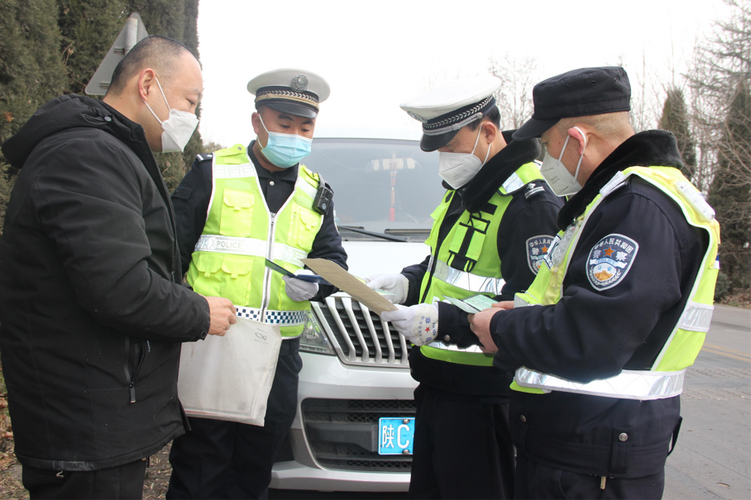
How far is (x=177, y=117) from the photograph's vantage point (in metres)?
1.94

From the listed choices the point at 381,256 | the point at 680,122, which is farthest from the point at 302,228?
the point at 680,122

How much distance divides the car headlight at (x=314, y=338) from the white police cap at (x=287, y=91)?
1001 millimetres

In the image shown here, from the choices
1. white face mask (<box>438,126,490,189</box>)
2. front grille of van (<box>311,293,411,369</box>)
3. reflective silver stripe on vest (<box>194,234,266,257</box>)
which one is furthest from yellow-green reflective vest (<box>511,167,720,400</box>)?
reflective silver stripe on vest (<box>194,234,266,257</box>)

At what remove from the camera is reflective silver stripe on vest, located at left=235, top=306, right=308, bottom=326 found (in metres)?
2.35

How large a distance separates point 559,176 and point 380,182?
2258mm

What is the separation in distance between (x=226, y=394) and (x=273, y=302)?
453 mm

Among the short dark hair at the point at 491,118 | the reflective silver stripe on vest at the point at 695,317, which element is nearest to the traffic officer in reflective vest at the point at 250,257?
the short dark hair at the point at 491,118

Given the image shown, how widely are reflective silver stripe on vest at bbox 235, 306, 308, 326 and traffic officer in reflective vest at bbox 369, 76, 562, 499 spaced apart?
0.59 m

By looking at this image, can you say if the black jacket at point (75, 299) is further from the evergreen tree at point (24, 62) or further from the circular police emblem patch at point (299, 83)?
the evergreen tree at point (24, 62)

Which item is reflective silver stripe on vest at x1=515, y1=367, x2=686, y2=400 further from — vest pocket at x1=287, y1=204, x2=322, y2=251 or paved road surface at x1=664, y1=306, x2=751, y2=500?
paved road surface at x1=664, y1=306, x2=751, y2=500

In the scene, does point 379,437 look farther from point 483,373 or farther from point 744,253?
point 744,253

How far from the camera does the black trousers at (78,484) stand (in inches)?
58.8

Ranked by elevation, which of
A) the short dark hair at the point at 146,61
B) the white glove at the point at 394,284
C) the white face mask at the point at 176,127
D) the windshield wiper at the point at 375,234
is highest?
the short dark hair at the point at 146,61

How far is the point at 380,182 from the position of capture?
3.95 m
